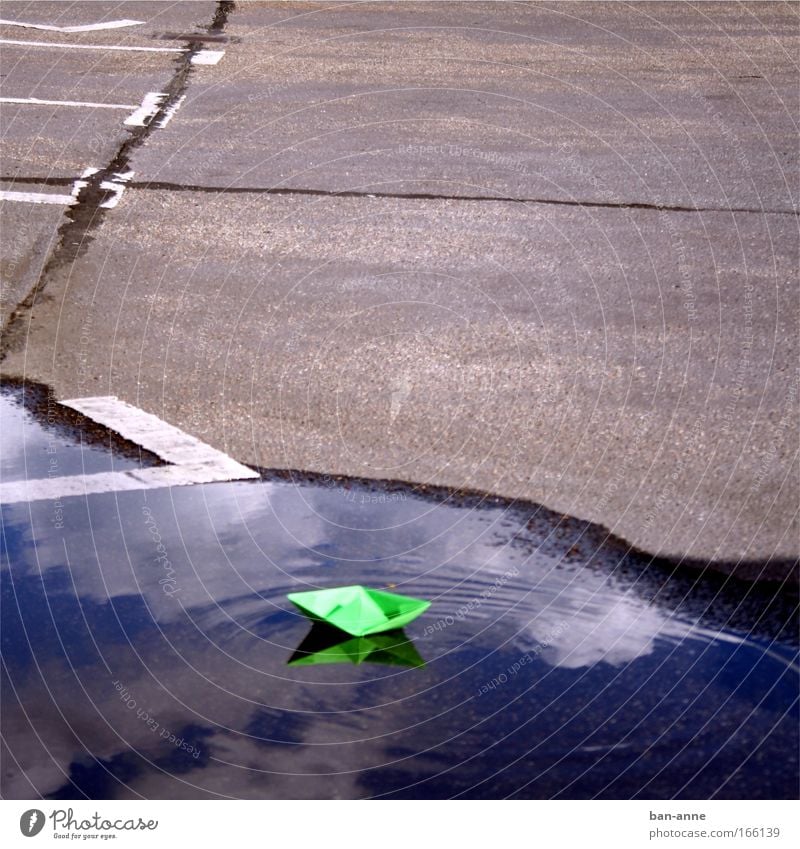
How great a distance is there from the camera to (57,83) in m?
8.45

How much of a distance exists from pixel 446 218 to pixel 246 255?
1.14 metres

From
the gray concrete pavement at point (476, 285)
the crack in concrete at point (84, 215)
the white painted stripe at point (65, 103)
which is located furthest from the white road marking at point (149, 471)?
the white painted stripe at point (65, 103)

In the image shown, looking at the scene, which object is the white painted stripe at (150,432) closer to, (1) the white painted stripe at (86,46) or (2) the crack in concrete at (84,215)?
(2) the crack in concrete at (84,215)

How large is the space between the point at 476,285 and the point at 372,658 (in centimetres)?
260

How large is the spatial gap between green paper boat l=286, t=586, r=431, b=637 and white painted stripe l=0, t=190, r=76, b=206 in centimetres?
365

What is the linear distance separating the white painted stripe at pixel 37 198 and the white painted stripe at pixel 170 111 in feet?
3.88

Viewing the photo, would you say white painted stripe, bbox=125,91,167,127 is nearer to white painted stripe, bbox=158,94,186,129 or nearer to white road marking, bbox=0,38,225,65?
white painted stripe, bbox=158,94,186,129

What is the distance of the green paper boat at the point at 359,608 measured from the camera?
11.9 ft

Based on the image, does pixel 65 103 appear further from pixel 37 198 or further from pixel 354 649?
pixel 354 649

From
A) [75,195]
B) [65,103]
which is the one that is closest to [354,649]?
[75,195]

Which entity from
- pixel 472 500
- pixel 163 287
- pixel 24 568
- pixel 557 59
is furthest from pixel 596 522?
pixel 557 59

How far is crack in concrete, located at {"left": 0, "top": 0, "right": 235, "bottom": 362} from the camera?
17.7 ft
